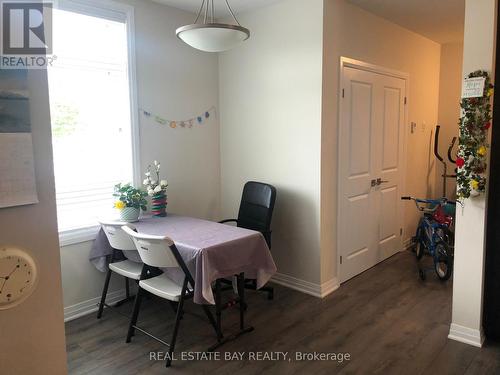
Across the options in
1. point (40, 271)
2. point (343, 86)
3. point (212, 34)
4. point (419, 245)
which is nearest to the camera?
point (40, 271)

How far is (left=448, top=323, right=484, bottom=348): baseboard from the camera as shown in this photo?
271 centimetres

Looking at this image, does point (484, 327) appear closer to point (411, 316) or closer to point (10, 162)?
point (411, 316)

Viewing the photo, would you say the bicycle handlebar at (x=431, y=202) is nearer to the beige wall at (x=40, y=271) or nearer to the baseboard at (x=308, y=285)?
the baseboard at (x=308, y=285)

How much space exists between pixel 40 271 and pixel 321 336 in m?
1.99

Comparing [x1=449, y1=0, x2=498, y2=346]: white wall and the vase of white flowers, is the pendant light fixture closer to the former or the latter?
the vase of white flowers

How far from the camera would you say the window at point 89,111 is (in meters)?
3.03

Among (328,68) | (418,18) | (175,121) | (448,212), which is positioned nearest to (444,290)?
(448,212)

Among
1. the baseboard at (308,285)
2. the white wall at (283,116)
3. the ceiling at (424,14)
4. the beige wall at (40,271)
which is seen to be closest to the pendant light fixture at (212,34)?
the beige wall at (40,271)

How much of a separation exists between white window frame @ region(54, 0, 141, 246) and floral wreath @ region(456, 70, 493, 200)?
2.55 meters

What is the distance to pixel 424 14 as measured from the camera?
3.91 m

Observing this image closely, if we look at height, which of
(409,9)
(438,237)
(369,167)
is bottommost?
(438,237)

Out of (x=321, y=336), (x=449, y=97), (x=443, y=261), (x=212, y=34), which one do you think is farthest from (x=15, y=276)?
(x=449, y=97)

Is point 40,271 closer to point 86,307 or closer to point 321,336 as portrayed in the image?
point 86,307

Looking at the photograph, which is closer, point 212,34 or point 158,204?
point 212,34
